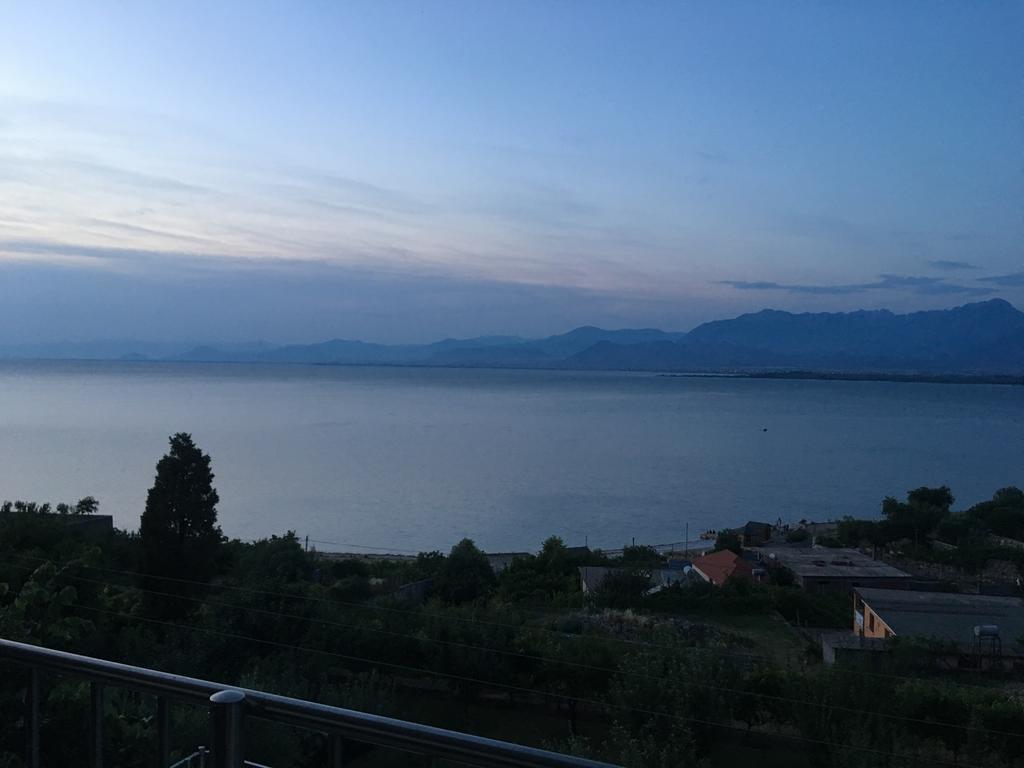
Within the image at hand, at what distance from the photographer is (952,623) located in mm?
14195

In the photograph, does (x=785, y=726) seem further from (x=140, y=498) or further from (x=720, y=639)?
(x=140, y=498)

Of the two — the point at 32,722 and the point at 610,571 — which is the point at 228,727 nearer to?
the point at 32,722

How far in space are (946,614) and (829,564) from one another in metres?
6.47

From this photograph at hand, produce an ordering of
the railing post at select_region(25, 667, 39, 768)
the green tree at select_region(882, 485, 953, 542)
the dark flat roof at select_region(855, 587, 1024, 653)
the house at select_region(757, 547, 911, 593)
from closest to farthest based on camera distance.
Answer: the railing post at select_region(25, 667, 39, 768) < the dark flat roof at select_region(855, 587, 1024, 653) < the house at select_region(757, 547, 911, 593) < the green tree at select_region(882, 485, 953, 542)

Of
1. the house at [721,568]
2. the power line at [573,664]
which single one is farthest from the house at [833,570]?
the power line at [573,664]

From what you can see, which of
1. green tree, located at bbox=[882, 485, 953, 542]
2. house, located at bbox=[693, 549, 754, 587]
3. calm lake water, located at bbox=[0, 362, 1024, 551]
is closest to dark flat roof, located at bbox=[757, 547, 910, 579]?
house, located at bbox=[693, 549, 754, 587]

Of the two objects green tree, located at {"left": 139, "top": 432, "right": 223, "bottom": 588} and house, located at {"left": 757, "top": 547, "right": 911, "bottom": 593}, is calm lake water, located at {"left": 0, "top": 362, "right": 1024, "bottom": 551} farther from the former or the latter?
green tree, located at {"left": 139, "top": 432, "right": 223, "bottom": 588}

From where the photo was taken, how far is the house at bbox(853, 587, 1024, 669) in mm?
12703

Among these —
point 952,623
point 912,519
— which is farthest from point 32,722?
point 912,519

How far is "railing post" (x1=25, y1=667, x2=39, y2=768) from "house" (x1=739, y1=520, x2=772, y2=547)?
26009mm

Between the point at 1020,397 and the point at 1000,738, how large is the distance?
15800cm

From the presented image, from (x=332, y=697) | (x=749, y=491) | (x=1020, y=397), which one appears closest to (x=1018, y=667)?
(x=332, y=697)

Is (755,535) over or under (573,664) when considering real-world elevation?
under

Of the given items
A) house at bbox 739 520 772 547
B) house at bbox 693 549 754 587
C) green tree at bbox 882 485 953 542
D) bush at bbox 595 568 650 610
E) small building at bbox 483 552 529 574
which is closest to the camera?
bush at bbox 595 568 650 610
